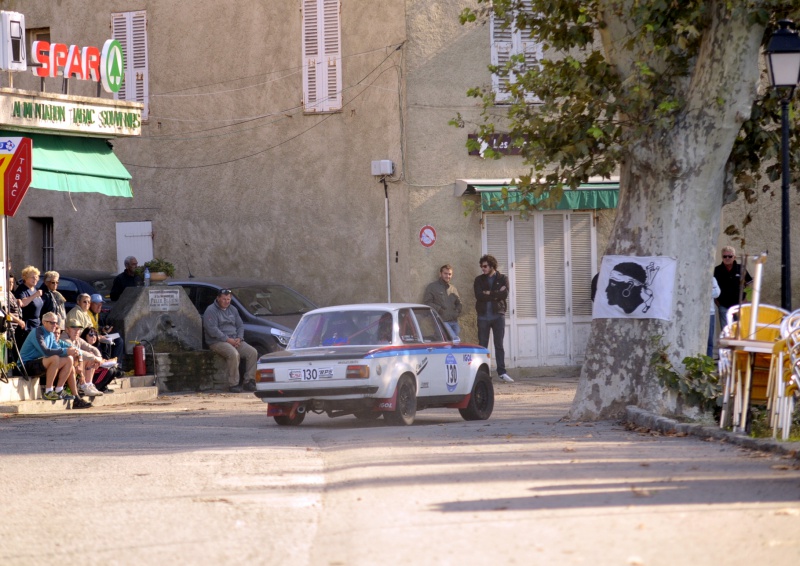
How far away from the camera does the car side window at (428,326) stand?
15.6 meters

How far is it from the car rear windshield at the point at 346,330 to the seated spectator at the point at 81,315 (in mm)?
5135

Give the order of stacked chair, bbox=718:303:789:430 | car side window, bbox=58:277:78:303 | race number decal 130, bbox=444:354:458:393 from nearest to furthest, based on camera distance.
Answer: stacked chair, bbox=718:303:789:430, race number decal 130, bbox=444:354:458:393, car side window, bbox=58:277:78:303

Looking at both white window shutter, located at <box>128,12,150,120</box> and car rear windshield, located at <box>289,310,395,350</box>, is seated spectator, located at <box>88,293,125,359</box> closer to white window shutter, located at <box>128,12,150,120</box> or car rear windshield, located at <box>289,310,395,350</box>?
car rear windshield, located at <box>289,310,395,350</box>

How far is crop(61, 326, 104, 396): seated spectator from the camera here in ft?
61.3

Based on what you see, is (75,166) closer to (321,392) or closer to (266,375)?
(266,375)

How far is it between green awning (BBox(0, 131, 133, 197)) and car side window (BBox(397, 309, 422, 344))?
23.8ft

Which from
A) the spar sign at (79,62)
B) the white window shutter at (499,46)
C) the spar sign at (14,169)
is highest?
the white window shutter at (499,46)

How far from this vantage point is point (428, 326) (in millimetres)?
15766

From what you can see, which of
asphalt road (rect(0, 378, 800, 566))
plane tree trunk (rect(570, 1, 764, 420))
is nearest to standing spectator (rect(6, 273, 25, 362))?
asphalt road (rect(0, 378, 800, 566))

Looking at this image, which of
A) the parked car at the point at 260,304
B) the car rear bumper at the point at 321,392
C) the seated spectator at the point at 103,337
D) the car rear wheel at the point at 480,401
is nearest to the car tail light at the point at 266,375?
the car rear bumper at the point at 321,392

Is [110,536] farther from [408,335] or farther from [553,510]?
[408,335]

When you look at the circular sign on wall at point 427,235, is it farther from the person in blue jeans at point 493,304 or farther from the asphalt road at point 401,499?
the asphalt road at point 401,499

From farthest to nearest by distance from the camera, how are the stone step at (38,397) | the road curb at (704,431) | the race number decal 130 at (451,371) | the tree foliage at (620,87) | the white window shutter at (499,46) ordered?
the white window shutter at (499,46) < the stone step at (38,397) < the race number decal 130 at (451,371) < the tree foliage at (620,87) < the road curb at (704,431)

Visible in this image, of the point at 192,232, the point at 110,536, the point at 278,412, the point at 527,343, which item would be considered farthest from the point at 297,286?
the point at 110,536
